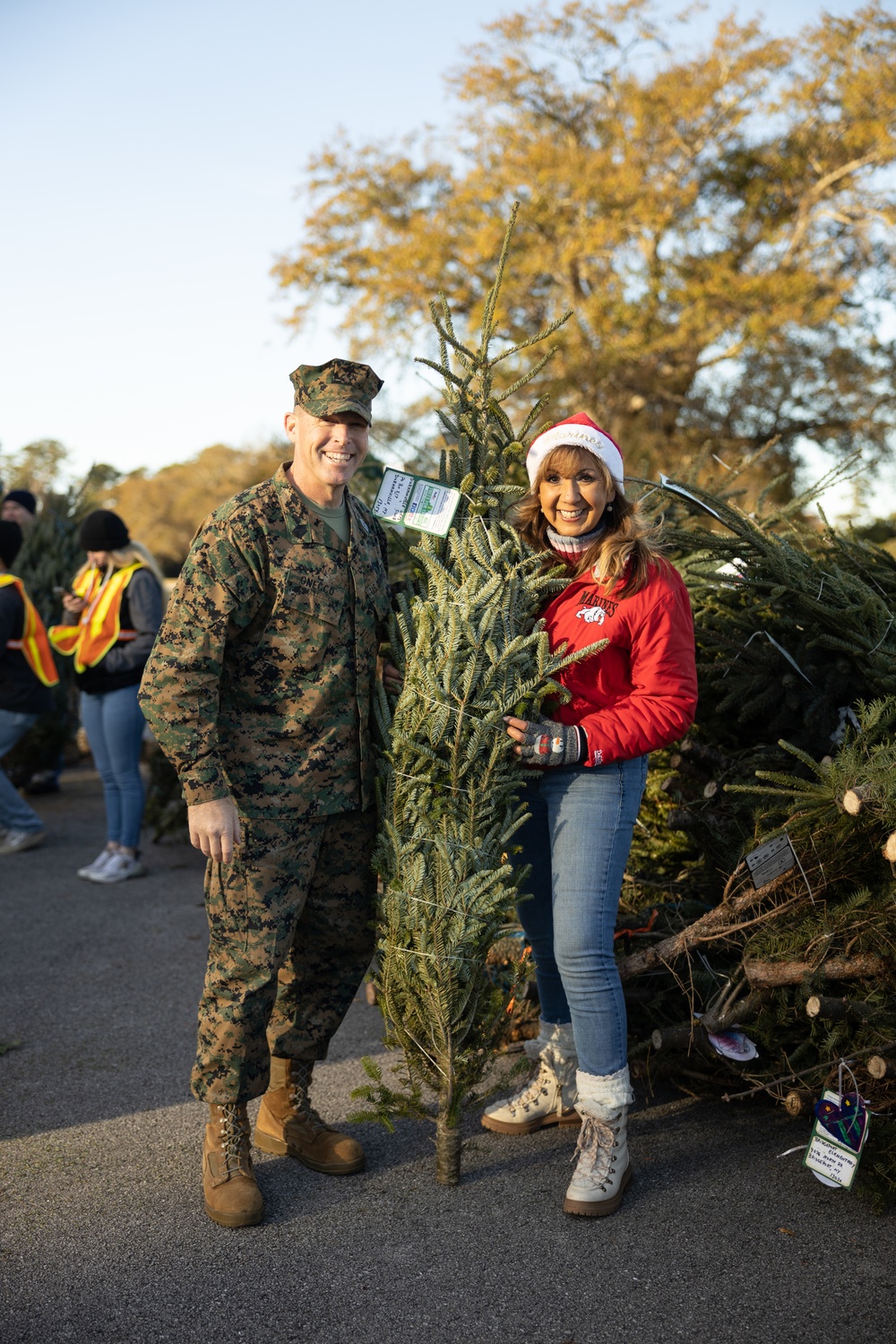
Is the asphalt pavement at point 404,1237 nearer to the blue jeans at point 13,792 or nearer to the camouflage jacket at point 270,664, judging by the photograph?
the camouflage jacket at point 270,664

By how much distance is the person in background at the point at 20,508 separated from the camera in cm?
920

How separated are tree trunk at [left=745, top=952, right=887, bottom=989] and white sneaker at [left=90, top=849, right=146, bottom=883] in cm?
477

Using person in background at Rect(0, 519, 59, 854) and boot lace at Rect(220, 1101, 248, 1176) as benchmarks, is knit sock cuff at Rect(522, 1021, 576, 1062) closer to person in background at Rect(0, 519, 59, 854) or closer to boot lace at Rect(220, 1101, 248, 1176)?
boot lace at Rect(220, 1101, 248, 1176)

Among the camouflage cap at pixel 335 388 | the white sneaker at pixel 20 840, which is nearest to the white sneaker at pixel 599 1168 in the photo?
the camouflage cap at pixel 335 388

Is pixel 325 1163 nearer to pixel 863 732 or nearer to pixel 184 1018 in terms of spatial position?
pixel 184 1018

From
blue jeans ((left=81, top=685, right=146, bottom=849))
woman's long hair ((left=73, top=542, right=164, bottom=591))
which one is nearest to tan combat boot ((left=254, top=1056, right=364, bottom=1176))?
blue jeans ((left=81, top=685, right=146, bottom=849))

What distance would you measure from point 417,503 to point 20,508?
22.6 ft

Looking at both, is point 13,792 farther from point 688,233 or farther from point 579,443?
point 688,233

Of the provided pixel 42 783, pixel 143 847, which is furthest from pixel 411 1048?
pixel 42 783

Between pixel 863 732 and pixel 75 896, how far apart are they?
16.4 ft

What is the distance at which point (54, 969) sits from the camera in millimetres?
5340

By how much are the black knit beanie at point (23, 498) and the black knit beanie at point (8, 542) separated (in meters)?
2.00

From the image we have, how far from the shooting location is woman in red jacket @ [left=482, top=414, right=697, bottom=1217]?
3129 mm

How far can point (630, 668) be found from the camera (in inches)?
129
